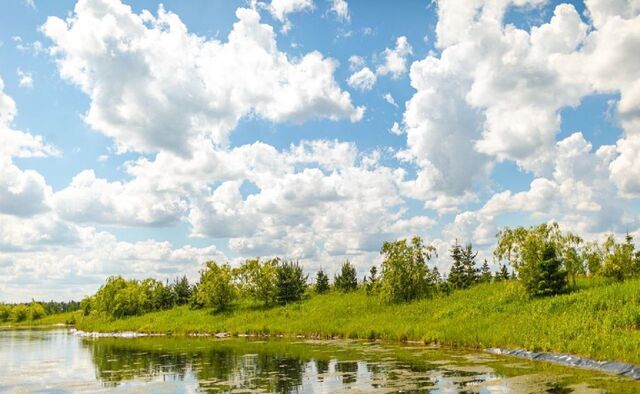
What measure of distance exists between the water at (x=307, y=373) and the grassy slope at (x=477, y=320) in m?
2.63

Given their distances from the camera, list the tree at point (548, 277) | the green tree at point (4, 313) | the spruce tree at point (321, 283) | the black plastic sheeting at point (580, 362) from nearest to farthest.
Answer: the black plastic sheeting at point (580, 362)
the tree at point (548, 277)
the spruce tree at point (321, 283)
the green tree at point (4, 313)

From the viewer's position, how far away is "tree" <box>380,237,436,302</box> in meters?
62.4

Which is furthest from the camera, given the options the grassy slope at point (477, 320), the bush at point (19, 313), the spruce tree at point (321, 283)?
the bush at point (19, 313)

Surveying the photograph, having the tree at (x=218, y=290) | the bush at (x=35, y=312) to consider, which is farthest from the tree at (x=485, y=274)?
the bush at (x=35, y=312)

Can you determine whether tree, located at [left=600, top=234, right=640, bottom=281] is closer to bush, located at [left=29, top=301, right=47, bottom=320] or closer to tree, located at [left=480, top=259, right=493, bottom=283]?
tree, located at [left=480, top=259, right=493, bottom=283]

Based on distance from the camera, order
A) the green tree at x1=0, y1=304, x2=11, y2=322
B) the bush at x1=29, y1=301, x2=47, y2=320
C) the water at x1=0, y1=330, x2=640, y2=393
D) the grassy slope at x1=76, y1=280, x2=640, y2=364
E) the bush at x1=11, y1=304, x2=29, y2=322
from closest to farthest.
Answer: the water at x1=0, y1=330, x2=640, y2=393 → the grassy slope at x1=76, y1=280, x2=640, y2=364 → the bush at x1=11, y1=304, x2=29, y2=322 → the bush at x1=29, y1=301, x2=47, y2=320 → the green tree at x1=0, y1=304, x2=11, y2=322

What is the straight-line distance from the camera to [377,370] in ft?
88.6

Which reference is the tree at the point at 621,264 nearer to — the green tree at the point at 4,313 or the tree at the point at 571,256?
the tree at the point at 571,256

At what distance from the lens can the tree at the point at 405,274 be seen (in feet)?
205

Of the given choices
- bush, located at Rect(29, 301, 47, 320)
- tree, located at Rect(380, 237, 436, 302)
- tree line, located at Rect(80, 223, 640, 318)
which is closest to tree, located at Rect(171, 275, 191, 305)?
tree line, located at Rect(80, 223, 640, 318)

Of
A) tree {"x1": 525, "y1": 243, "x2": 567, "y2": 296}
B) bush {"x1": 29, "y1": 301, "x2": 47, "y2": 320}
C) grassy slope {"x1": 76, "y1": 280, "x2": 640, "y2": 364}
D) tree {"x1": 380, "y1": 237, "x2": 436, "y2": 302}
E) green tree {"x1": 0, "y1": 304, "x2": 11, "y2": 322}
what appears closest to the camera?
grassy slope {"x1": 76, "y1": 280, "x2": 640, "y2": 364}

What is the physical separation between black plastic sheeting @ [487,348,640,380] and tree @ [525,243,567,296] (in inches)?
601

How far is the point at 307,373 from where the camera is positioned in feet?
89.2

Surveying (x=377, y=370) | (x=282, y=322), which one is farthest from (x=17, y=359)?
(x=377, y=370)
